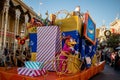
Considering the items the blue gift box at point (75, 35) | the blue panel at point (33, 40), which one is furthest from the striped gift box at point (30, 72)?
the blue panel at point (33, 40)

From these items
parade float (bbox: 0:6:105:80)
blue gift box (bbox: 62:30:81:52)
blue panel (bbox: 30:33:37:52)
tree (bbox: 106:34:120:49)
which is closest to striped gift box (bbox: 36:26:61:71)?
parade float (bbox: 0:6:105:80)

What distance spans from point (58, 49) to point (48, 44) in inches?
16.5

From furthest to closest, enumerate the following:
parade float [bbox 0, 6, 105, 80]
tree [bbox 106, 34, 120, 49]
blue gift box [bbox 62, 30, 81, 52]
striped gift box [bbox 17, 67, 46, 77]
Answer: tree [bbox 106, 34, 120, 49], blue gift box [bbox 62, 30, 81, 52], parade float [bbox 0, 6, 105, 80], striped gift box [bbox 17, 67, 46, 77]

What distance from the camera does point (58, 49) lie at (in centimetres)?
759

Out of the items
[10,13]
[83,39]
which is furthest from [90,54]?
[10,13]

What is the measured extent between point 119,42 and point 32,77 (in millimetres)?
45453

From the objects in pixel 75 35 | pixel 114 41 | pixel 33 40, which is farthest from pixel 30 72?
pixel 114 41

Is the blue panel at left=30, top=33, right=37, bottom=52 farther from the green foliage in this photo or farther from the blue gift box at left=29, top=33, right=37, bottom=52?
the green foliage

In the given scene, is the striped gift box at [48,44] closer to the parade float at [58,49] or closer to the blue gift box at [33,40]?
the parade float at [58,49]

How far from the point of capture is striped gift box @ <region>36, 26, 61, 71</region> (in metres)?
7.33

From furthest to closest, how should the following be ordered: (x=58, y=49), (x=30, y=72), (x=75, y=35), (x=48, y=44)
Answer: (x=75, y=35) → (x=58, y=49) → (x=48, y=44) → (x=30, y=72)

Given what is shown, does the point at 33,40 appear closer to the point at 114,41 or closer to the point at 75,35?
the point at 75,35

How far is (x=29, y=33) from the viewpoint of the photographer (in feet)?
28.7

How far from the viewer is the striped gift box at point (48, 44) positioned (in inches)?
289
